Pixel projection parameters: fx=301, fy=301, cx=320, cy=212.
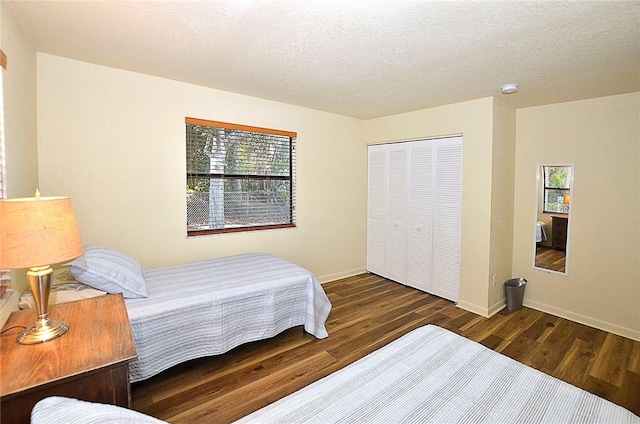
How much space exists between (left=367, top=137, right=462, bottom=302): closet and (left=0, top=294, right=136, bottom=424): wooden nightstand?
11.4ft

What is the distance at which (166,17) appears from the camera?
5.91ft

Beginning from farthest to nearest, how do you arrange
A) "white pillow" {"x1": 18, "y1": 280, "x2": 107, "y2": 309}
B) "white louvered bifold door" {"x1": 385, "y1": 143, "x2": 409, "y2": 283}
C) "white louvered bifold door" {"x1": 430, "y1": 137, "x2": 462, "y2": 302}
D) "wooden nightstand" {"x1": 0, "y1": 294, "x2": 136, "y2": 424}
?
"white louvered bifold door" {"x1": 385, "y1": 143, "x2": 409, "y2": 283}
"white louvered bifold door" {"x1": 430, "y1": 137, "x2": 462, "y2": 302}
"white pillow" {"x1": 18, "y1": 280, "x2": 107, "y2": 309}
"wooden nightstand" {"x1": 0, "y1": 294, "x2": 136, "y2": 424}

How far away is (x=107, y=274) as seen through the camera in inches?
80.3

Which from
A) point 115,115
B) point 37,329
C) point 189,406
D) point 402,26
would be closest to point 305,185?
point 115,115

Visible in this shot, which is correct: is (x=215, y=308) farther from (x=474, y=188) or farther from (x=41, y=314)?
(x=474, y=188)

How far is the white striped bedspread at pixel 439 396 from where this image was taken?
44.5 inches

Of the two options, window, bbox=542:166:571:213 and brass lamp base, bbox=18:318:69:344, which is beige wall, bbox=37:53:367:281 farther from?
window, bbox=542:166:571:213

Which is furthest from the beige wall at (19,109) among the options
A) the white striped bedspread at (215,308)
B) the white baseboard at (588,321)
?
the white baseboard at (588,321)

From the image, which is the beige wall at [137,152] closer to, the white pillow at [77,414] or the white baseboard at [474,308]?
the white baseboard at [474,308]

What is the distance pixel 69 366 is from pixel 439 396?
4.84ft

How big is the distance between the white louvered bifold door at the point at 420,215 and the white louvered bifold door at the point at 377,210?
0.47 m

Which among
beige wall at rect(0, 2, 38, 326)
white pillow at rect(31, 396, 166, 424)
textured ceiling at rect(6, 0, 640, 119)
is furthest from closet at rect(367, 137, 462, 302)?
beige wall at rect(0, 2, 38, 326)

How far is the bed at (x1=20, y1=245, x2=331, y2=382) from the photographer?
6.54 feet

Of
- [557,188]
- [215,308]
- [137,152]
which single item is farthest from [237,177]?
[557,188]
